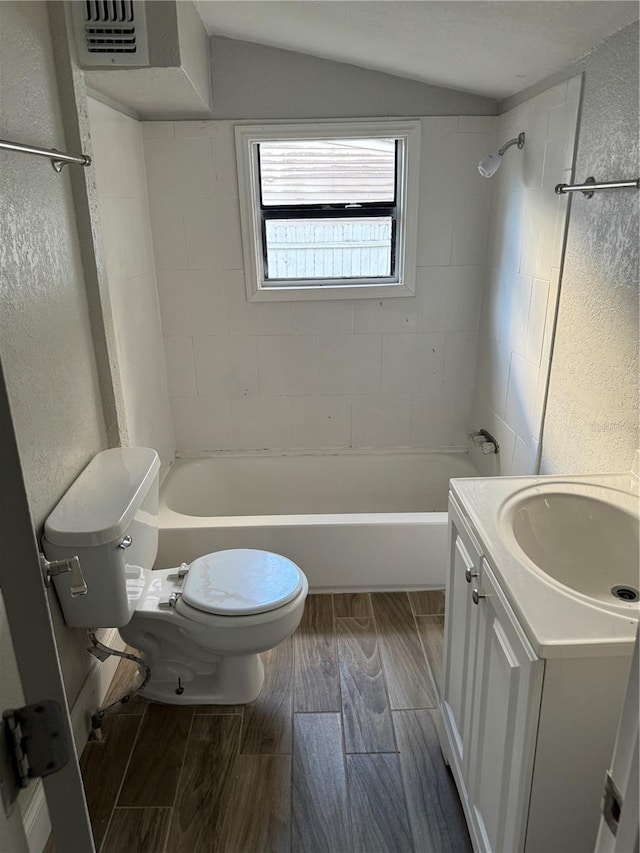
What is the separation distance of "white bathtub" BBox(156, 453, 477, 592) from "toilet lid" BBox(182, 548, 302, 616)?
0.45 meters

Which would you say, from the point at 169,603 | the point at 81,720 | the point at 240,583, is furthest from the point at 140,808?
the point at 240,583

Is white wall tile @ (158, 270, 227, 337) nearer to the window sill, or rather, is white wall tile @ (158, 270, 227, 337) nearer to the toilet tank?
the window sill

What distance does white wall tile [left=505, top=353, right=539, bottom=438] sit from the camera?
234 cm

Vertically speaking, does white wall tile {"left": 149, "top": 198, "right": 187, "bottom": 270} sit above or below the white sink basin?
above

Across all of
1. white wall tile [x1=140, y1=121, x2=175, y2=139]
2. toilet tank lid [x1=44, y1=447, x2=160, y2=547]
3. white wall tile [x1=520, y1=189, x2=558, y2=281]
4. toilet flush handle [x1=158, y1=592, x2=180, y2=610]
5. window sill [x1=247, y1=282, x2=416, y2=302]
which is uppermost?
white wall tile [x1=140, y1=121, x2=175, y2=139]

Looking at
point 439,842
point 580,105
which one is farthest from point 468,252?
point 439,842

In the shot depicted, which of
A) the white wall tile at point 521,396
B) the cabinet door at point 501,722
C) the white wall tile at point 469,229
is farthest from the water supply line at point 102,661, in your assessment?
the white wall tile at point 469,229

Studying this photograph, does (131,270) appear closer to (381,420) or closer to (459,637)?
(381,420)

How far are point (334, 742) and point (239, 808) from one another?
35 centimetres

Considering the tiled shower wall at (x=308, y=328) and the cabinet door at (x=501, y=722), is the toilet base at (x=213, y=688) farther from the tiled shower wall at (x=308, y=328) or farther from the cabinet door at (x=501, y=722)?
the tiled shower wall at (x=308, y=328)

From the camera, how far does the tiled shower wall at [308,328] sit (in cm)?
280

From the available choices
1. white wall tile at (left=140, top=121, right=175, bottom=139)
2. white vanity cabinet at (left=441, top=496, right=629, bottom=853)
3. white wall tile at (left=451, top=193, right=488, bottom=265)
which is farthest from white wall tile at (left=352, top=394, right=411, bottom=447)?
white vanity cabinet at (left=441, top=496, right=629, bottom=853)

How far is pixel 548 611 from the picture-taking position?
112 centimetres

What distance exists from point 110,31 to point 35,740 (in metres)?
1.93
